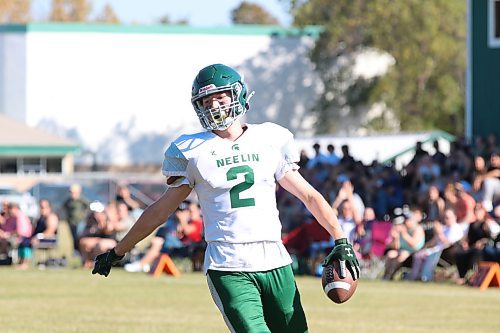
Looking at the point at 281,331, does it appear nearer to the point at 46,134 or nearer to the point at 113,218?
the point at 113,218

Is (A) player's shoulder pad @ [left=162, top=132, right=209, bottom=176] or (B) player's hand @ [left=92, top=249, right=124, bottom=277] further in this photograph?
(B) player's hand @ [left=92, top=249, right=124, bottom=277]

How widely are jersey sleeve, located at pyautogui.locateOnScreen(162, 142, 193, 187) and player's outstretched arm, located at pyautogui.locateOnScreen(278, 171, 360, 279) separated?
50cm

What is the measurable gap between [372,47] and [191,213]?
33.2 m

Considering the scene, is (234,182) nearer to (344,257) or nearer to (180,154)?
(180,154)

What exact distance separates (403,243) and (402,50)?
3401 cm

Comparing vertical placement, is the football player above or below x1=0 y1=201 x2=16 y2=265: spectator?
above

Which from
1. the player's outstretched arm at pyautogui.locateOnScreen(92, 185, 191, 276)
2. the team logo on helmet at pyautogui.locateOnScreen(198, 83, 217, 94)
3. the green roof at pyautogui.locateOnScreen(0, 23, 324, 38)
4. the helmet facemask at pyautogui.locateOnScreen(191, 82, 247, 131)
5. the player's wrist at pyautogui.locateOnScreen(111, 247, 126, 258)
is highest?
the green roof at pyautogui.locateOnScreen(0, 23, 324, 38)

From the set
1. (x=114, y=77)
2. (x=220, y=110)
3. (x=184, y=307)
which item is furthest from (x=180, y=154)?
(x=114, y=77)

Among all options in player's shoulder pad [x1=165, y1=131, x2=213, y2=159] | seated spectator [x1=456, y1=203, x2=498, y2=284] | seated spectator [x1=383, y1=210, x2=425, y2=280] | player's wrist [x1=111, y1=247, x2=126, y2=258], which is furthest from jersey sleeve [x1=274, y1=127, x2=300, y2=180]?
seated spectator [x1=383, y1=210, x2=425, y2=280]

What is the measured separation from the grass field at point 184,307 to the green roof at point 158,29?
31816mm

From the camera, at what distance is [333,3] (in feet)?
174

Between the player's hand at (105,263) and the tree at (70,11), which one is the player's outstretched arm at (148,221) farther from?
the tree at (70,11)

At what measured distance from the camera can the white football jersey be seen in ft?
21.4

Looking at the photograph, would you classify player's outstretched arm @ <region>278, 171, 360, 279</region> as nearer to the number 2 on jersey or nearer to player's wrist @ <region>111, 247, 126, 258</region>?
the number 2 on jersey
